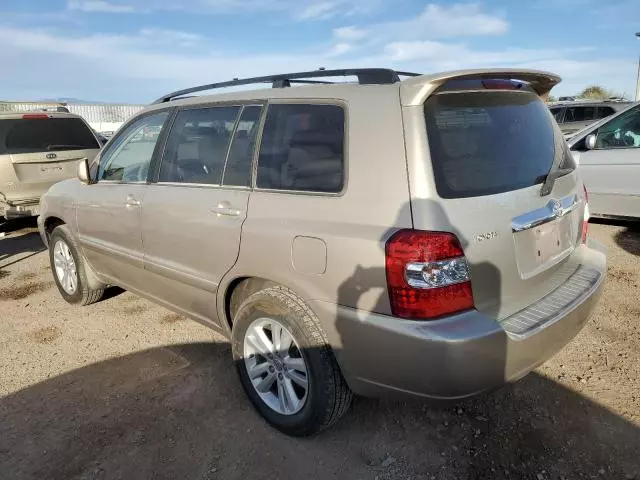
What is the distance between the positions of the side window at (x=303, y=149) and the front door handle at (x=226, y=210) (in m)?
0.20

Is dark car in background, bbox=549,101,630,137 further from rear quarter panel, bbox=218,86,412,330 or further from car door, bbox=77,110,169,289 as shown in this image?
rear quarter panel, bbox=218,86,412,330

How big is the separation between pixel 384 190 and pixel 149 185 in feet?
6.35

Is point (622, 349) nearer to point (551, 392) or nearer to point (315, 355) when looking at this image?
point (551, 392)

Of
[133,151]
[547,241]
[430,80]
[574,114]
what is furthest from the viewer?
[574,114]

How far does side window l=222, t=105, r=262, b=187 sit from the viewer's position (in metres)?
2.80

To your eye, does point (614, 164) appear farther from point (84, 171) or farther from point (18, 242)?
point (18, 242)

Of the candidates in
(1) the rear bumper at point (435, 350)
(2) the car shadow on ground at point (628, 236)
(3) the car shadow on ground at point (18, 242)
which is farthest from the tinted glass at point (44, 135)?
(2) the car shadow on ground at point (628, 236)

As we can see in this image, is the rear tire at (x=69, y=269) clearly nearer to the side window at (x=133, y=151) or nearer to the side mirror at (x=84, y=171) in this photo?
the side mirror at (x=84, y=171)

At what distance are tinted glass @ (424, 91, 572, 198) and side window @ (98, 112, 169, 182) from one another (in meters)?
2.10

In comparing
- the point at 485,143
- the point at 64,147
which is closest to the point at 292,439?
the point at 485,143

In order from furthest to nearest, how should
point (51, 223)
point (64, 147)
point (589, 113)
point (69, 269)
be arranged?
point (589, 113), point (64, 147), point (51, 223), point (69, 269)

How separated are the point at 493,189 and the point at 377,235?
602 millimetres

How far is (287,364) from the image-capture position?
2.66m

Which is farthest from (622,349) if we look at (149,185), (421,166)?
(149,185)
